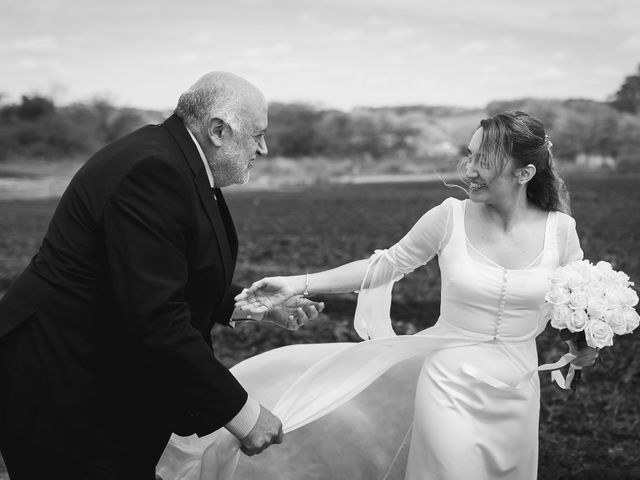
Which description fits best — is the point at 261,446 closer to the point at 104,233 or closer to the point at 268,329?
the point at 104,233

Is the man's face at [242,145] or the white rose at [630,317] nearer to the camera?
the man's face at [242,145]

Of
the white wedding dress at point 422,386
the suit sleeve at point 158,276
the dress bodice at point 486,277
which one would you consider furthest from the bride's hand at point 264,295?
the suit sleeve at point 158,276

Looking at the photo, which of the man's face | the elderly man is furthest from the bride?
the man's face

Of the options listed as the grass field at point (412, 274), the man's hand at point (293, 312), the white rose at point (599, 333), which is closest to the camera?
the white rose at point (599, 333)

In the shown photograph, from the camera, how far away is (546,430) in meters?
6.54

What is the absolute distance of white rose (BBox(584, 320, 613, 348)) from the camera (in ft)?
11.8

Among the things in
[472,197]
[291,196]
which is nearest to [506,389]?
[472,197]

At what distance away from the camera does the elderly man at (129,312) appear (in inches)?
118

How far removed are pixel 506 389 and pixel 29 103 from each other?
78.0 meters

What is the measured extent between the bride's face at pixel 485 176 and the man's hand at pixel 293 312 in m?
1.10

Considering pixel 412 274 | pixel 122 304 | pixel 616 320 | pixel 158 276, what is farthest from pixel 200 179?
pixel 412 274

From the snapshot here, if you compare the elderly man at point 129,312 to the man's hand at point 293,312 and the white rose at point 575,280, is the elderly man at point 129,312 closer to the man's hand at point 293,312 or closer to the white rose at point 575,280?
the man's hand at point 293,312

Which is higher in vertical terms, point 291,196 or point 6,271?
point 6,271

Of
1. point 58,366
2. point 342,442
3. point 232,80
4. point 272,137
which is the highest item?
point 232,80
